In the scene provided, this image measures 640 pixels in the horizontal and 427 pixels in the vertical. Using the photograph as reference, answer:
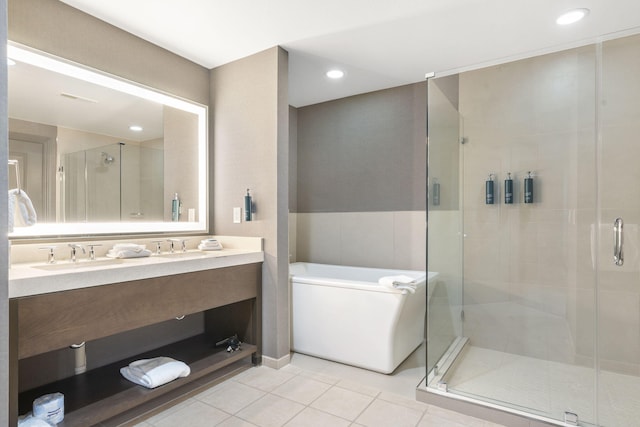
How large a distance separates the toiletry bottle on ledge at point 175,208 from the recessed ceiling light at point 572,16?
313cm

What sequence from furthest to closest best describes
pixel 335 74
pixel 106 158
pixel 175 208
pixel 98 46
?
1. pixel 335 74
2. pixel 175 208
3. pixel 106 158
4. pixel 98 46

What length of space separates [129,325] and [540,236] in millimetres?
2987

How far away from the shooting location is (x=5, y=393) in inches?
46.5

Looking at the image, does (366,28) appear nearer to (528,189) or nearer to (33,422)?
(528,189)

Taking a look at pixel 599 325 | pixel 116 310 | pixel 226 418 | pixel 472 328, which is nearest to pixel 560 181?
pixel 599 325

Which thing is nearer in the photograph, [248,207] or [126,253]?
[126,253]

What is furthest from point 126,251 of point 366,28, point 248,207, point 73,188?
point 366,28

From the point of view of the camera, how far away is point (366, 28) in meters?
2.42

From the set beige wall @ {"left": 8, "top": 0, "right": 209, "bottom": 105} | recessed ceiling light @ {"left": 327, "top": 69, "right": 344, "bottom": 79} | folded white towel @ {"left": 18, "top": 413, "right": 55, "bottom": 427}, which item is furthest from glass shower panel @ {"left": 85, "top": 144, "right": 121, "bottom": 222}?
recessed ceiling light @ {"left": 327, "top": 69, "right": 344, "bottom": 79}

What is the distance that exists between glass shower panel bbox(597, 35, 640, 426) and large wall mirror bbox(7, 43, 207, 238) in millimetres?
3048

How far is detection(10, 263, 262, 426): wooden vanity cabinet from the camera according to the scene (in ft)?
4.99

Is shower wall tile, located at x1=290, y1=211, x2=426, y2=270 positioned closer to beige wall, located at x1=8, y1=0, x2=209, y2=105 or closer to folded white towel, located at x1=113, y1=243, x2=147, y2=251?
beige wall, located at x1=8, y1=0, x2=209, y2=105

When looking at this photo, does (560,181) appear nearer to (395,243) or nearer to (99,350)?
(395,243)

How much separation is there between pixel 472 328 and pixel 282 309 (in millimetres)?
1688
